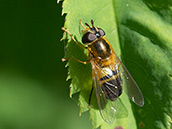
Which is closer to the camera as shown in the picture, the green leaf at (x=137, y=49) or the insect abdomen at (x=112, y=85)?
the green leaf at (x=137, y=49)

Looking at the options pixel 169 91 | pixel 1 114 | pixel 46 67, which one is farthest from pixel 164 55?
pixel 1 114

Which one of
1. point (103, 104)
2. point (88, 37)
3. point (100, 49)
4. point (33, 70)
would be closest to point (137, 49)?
point (100, 49)

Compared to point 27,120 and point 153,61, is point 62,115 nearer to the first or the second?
point 27,120

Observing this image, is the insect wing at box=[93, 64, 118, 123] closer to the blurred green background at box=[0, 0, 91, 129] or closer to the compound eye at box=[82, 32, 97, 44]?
the compound eye at box=[82, 32, 97, 44]

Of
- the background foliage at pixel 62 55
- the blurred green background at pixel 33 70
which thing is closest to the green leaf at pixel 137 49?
the background foliage at pixel 62 55

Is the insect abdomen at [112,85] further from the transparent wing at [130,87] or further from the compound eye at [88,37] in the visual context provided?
the compound eye at [88,37]

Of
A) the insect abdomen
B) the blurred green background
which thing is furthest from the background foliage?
the insect abdomen
